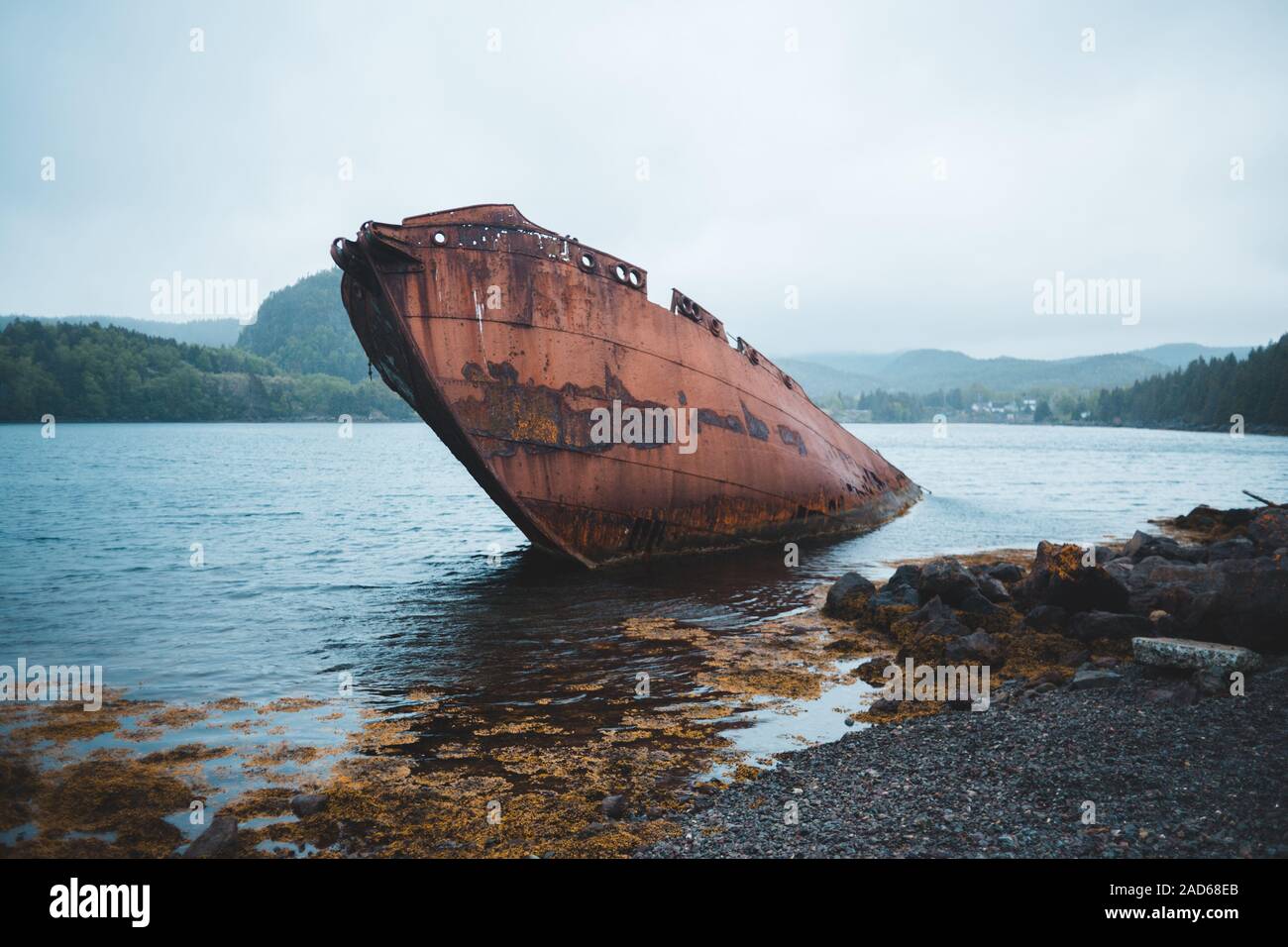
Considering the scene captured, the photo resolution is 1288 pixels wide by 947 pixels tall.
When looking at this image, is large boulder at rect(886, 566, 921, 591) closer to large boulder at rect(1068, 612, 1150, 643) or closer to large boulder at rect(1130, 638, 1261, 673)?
large boulder at rect(1068, 612, 1150, 643)

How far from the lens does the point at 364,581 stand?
14789 millimetres

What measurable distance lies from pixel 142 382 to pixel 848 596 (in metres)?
131

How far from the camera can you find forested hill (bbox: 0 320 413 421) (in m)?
106

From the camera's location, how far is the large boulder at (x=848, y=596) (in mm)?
11334

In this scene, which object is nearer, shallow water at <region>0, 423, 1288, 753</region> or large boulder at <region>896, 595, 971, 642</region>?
shallow water at <region>0, 423, 1288, 753</region>

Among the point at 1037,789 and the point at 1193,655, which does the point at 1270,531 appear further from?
the point at 1037,789

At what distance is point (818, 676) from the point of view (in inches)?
341

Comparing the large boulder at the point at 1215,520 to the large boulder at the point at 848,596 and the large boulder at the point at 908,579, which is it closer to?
the large boulder at the point at 908,579

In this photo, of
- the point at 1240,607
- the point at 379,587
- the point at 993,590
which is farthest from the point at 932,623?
the point at 379,587

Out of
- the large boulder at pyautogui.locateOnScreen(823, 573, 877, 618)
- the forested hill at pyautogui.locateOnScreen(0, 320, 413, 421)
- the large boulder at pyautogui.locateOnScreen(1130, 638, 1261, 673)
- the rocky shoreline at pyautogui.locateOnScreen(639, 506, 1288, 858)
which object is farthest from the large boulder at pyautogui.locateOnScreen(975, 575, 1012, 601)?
the forested hill at pyautogui.locateOnScreen(0, 320, 413, 421)

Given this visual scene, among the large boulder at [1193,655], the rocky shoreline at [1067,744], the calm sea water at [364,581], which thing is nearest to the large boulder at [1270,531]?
the rocky shoreline at [1067,744]

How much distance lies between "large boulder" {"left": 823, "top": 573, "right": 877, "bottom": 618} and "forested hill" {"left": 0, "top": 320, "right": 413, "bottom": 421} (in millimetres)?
121306
